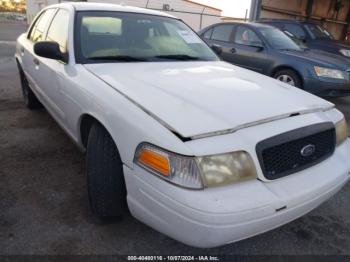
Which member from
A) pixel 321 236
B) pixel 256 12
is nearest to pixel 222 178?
pixel 321 236

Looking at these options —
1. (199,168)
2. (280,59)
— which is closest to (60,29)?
(199,168)

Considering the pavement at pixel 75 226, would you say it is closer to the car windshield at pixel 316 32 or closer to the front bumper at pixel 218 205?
the front bumper at pixel 218 205

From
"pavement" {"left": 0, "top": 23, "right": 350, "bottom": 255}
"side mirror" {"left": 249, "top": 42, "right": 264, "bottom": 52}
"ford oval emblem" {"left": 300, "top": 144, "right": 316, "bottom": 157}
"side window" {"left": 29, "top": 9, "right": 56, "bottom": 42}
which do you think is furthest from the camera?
Answer: "side mirror" {"left": 249, "top": 42, "right": 264, "bottom": 52}

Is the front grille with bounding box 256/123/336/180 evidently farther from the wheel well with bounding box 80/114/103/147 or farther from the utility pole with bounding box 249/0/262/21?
the utility pole with bounding box 249/0/262/21

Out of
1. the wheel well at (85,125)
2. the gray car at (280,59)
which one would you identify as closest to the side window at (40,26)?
the wheel well at (85,125)

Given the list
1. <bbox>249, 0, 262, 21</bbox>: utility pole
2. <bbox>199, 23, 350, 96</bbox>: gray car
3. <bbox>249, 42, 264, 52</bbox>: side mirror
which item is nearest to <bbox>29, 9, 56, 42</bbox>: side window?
<bbox>199, 23, 350, 96</bbox>: gray car

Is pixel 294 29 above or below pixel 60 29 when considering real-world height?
below

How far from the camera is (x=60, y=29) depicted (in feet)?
10.4

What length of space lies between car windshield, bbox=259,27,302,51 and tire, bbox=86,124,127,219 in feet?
16.5

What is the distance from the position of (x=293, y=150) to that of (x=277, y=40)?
16.9 feet

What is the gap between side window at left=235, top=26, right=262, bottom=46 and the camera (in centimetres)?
648

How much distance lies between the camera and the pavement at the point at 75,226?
2.20m

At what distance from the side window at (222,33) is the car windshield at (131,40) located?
12.2 feet

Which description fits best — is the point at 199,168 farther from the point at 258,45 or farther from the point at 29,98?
the point at 258,45
